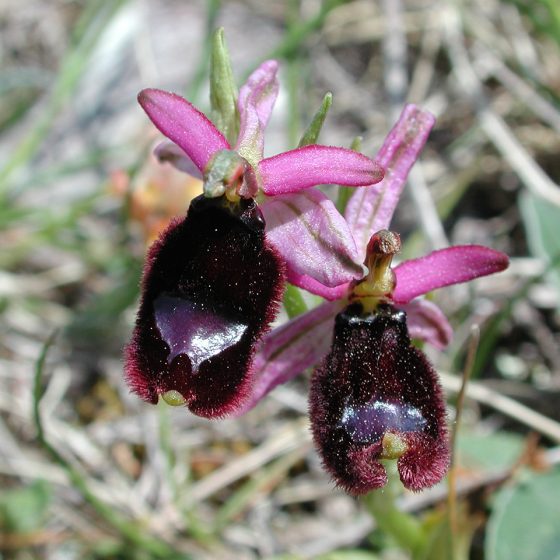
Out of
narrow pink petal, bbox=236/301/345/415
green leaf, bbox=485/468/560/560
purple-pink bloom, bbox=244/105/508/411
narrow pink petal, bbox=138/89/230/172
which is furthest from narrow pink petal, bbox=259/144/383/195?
green leaf, bbox=485/468/560/560

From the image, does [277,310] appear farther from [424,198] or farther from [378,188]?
[424,198]

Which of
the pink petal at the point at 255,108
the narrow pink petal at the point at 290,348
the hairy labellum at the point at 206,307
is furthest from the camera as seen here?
the narrow pink petal at the point at 290,348

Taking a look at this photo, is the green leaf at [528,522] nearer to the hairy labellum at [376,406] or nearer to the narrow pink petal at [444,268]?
the hairy labellum at [376,406]

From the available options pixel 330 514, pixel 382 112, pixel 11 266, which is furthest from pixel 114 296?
pixel 382 112

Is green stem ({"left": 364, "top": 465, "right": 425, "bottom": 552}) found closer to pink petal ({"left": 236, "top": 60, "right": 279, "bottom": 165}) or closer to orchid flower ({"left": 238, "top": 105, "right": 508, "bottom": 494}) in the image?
orchid flower ({"left": 238, "top": 105, "right": 508, "bottom": 494})

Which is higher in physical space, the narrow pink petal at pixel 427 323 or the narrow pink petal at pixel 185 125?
the narrow pink petal at pixel 185 125

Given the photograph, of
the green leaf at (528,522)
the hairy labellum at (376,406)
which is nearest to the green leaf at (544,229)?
the green leaf at (528,522)
